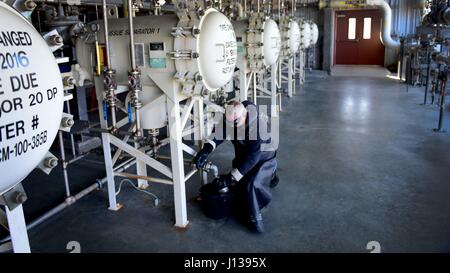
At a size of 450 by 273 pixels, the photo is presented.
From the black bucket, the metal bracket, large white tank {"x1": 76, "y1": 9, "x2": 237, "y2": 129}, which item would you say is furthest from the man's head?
the metal bracket

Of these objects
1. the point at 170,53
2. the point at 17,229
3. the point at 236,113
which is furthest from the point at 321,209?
the point at 17,229

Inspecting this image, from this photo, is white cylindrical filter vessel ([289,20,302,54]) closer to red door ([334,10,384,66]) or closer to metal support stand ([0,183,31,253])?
metal support stand ([0,183,31,253])

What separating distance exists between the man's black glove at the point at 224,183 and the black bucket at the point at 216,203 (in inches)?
1.5

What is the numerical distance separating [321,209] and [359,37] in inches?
486

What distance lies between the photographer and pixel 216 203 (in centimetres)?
317

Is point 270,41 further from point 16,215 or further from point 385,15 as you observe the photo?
point 385,15

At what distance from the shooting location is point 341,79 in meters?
11.2

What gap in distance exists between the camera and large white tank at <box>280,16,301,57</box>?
7.42 metres

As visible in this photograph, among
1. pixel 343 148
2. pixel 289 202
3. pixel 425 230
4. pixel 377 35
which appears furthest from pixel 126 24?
pixel 377 35

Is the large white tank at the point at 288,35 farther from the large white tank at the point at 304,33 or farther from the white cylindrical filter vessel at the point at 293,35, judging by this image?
the large white tank at the point at 304,33

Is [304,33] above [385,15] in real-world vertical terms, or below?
below

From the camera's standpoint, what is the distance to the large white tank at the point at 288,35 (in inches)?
292

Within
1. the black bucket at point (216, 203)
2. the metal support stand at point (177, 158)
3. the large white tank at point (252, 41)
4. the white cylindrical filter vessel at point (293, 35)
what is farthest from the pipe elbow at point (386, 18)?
the metal support stand at point (177, 158)

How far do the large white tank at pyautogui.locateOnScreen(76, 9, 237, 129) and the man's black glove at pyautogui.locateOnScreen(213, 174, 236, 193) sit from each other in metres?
0.75
